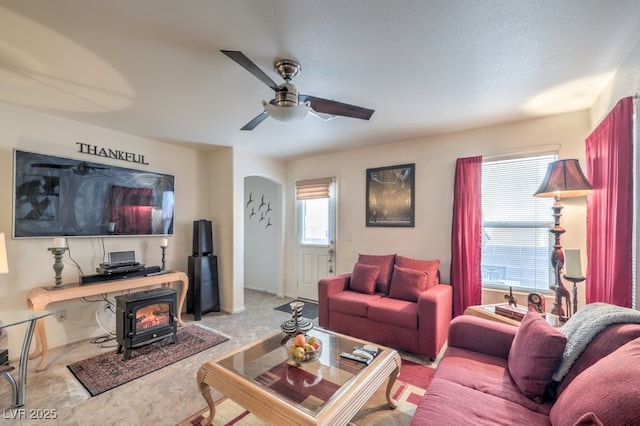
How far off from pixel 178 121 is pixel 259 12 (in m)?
2.08

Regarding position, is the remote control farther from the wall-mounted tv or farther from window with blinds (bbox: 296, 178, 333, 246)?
the wall-mounted tv

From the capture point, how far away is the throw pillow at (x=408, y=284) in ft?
10.3

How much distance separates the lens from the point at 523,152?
3.12 m

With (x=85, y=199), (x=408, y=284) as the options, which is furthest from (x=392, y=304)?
(x=85, y=199)

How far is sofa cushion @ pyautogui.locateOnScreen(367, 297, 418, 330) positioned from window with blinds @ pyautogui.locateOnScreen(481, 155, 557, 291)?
3.60ft

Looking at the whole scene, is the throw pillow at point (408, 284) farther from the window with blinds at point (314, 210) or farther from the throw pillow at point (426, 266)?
the window with blinds at point (314, 210)

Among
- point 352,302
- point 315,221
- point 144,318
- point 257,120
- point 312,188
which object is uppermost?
point 257,120

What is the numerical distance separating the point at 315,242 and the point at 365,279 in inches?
60.0

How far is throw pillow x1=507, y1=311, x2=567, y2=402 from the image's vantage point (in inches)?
56.0

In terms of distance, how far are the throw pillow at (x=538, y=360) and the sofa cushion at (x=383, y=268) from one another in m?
1.97

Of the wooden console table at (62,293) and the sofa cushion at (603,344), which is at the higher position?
the sofa cushion at (603,344)

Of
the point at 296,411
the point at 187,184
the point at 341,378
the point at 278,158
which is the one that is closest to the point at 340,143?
the point at 278,158

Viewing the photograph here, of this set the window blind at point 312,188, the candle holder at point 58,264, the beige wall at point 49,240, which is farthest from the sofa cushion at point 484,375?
the beige wall at point 49,240

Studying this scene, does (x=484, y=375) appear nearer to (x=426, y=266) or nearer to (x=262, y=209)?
(x=426, y=266)
